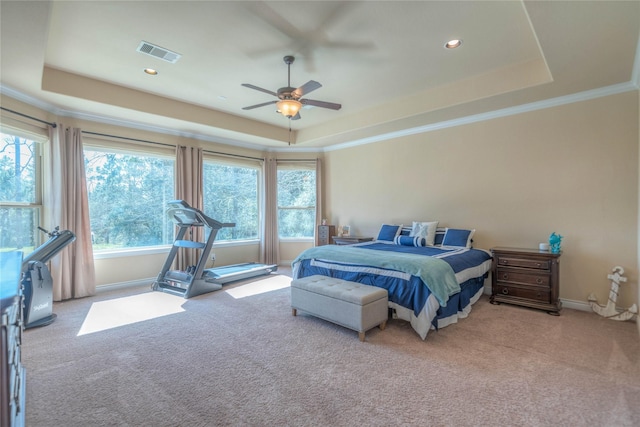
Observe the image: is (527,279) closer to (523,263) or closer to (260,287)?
(523,263)

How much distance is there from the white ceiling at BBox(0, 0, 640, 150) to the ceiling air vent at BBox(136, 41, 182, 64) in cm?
6

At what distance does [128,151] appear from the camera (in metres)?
4.98

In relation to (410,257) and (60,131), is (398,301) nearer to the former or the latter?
(410,257)

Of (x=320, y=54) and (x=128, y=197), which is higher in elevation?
(x=320, y=54)

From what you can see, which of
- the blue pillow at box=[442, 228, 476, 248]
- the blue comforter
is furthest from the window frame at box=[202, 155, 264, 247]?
the blue pillow at box=[442, 228, 476, 248]

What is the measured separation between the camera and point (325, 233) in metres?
6.38

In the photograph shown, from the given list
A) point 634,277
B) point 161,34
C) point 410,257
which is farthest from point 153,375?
point 634,277

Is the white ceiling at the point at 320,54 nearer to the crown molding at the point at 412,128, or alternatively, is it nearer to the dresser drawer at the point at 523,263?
the crown molding at the point at 412,128

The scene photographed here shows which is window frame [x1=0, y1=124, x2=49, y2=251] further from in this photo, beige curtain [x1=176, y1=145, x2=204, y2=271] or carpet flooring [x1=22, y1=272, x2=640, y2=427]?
beige curtain [x1=176, y1=145, x2=204, y2=271]

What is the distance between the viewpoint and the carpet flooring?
1902 mm

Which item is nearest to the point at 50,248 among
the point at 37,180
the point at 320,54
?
the point at 37,180

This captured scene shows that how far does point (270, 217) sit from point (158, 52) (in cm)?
403

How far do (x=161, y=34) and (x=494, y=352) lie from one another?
4.29 meters

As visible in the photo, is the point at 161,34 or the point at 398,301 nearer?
the point at 161,34
